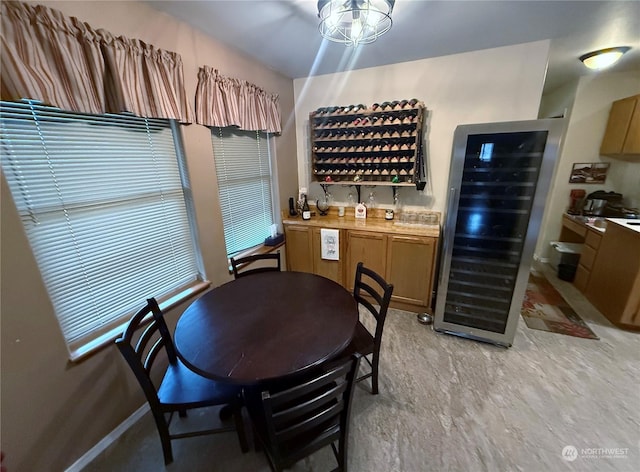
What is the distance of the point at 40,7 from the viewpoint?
3.58 feet

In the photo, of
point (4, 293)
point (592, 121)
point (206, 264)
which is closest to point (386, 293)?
point (206, 264)

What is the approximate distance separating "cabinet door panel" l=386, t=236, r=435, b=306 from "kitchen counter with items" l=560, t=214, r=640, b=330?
170 cm

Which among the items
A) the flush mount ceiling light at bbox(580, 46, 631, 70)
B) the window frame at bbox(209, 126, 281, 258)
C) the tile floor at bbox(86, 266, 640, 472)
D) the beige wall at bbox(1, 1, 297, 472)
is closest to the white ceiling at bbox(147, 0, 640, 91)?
the flush mount ceiling light at bbox(580, 46, 631, 70)

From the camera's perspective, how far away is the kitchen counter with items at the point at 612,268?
2.26 meters

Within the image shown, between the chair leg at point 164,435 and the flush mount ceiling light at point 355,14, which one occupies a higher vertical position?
the flush mount ceiling light at point 355,14

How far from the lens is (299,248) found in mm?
2996

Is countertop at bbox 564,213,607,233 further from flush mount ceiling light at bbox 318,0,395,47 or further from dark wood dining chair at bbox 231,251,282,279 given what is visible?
dark wood dining chair at bbox 231,251,282,279

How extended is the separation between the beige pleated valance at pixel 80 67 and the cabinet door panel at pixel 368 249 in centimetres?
190

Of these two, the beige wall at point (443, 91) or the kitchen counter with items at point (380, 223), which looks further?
the kitchen counter with items at point (380, 223)

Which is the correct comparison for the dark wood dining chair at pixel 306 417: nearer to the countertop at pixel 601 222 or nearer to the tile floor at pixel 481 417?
the tile floor at pixel 481 417

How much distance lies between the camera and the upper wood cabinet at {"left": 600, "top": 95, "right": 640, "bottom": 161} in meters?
2.66

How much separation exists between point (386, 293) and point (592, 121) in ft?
12.3

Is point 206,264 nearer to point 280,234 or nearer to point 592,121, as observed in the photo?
point 280,234

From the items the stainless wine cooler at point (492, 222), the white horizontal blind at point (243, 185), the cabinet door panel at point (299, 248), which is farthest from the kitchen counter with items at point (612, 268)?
the white horizontal blind at point (243, 185)
